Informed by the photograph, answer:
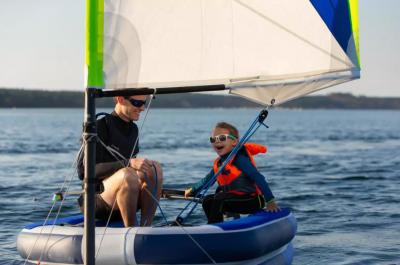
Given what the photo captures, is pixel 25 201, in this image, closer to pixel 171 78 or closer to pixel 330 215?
pixel 330 215

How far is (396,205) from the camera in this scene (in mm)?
15219

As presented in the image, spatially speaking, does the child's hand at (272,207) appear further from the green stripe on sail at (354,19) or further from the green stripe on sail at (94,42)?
the green stripe on sail at (94,42)

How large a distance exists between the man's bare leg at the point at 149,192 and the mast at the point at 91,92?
2.46 ft

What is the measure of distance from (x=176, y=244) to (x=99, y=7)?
2378 mm

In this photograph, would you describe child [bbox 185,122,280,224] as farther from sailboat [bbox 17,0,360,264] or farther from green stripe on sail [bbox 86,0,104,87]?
green stripe on sail [bbox 86,0,104,87]

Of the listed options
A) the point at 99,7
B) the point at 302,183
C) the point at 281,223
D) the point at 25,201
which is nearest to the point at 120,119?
the point at 99,7

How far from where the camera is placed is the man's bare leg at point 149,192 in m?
7.39

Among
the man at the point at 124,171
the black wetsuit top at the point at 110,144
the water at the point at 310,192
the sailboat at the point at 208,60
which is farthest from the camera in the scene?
the water at the point at 310,192

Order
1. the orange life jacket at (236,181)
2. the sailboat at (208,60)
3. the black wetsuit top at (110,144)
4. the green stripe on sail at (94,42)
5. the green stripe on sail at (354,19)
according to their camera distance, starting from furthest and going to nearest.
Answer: the orange life jacket at (236,181)
the black wetsuit top at (110,144)
the green stripe on sail at (354,19)
the sailboat at (208,60)
the green stripe on sail at (94,42)

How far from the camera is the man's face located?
740cm

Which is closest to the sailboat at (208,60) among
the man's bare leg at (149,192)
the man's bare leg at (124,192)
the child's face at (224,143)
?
the man's bare leg at (124,192)

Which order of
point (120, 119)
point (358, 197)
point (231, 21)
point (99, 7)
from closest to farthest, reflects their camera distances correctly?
point (99, 7) → point (231, 21) → point (120, 119) → point (358, 197)

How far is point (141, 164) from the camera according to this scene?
7227mm

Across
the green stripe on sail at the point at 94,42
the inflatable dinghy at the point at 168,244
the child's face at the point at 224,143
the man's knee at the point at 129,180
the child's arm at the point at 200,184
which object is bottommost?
the inflatable dinghy at the point at 168,244
